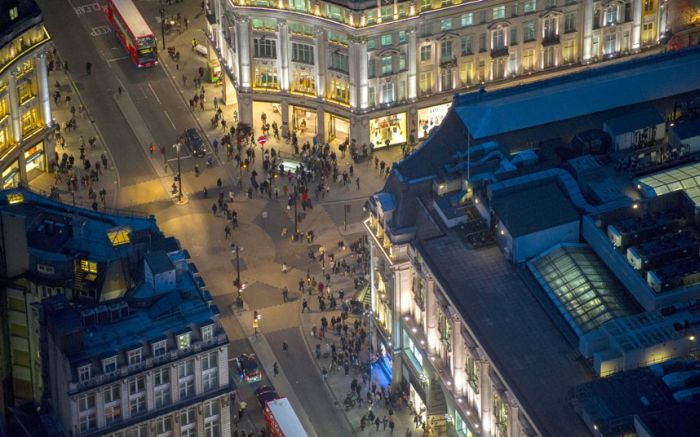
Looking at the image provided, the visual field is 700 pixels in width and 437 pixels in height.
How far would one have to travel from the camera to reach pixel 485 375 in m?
199

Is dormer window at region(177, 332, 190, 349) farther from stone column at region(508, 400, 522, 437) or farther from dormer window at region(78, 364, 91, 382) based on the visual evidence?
stone column at region(508, 400, 522, 437)

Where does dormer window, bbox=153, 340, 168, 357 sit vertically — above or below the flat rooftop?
above

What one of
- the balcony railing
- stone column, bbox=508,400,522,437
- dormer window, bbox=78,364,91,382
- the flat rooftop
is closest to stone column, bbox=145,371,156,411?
the balcony railing

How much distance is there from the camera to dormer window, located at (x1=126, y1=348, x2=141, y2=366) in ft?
645

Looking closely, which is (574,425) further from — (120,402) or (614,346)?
(120,402)

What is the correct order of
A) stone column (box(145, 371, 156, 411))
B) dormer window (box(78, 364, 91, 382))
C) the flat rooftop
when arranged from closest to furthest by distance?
1. the flat rooftop
2. dormer window (box(78, 364, 91, 382))
3. stone column (box(145, 371, 156, 411))

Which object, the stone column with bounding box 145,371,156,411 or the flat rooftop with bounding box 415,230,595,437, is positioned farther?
the stone column with bounding box 145,371,156,411

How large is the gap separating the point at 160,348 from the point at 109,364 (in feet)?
17.0

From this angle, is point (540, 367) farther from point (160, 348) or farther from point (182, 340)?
point (160, 348)

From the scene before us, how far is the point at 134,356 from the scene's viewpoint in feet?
646

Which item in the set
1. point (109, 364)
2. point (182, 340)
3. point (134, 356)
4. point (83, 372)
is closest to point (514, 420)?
point (182, 340)

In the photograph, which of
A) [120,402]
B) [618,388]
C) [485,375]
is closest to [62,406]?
[120,402]

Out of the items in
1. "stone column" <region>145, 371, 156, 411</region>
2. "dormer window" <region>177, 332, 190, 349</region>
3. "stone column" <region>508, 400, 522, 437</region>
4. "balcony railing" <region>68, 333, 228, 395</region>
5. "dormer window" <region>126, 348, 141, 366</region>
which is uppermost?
"dormer window" <region>177, 332, 190, 349</region>

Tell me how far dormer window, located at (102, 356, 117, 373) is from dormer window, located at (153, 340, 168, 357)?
401 centimetres
